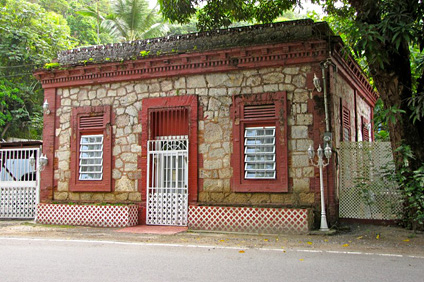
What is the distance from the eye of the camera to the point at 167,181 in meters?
11.2

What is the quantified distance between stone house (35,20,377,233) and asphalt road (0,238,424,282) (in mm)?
2739

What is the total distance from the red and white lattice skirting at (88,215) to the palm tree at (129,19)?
14.5 metres

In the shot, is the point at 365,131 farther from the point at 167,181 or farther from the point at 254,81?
the point at 167,181

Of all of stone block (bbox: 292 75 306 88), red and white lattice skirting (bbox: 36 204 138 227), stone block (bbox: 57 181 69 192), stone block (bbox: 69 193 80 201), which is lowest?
red and white lattice skirting (bbox: 36 204 138 227)

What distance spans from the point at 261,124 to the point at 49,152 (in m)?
6.34

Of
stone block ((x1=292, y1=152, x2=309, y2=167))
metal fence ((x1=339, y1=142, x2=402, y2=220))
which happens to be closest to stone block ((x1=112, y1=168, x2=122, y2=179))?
stone block ((x1=292, y1=152, x2=309, y2=167))

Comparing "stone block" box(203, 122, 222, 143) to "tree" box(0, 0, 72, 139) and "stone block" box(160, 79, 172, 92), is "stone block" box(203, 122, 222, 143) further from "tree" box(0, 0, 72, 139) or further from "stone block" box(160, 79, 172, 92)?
"tree" box(0, 0, 72, 139)

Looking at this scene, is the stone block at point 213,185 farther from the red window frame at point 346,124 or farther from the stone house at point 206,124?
the red window frame at point 346,124

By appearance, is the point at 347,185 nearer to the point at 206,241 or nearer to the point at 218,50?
the point at 206,241

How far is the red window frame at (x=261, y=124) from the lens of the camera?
9.95 meters

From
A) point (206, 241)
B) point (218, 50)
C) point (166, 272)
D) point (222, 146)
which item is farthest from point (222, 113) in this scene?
point (166, 272)

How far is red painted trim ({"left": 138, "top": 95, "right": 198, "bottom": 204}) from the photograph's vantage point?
1073cm

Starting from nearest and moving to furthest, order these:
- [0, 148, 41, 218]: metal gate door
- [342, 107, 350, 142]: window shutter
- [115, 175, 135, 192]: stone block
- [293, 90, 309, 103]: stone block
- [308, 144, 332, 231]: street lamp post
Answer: [308, 144, 332, 231]: street lamp post → [293, 90, 309, 103]: stone block → [115, 175, 135, 192]: stone block → [342, 107, 350, 142]: window shutter → [0, 148, 41, 218]: metal gate door

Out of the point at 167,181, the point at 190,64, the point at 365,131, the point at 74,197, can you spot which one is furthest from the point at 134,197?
the point at 365,131
